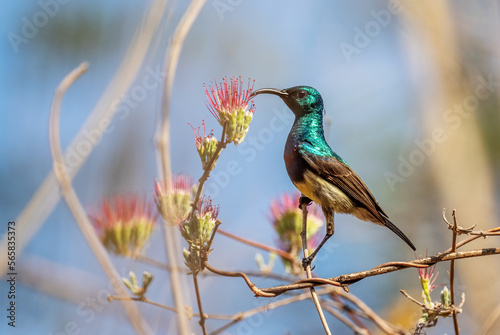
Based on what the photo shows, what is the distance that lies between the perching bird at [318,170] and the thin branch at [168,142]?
20.8 inches

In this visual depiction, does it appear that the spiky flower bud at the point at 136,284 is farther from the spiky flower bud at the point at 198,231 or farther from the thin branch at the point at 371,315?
the thin branch at the point at 371,315

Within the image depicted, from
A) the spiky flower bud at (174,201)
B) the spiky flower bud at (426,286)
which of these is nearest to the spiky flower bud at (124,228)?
the spiky flower bud at (174,201)

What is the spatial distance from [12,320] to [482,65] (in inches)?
244

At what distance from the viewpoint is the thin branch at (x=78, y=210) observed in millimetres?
2057

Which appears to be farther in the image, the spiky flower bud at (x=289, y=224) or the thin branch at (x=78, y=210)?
the spiky flower bud at (x=289, y=224)

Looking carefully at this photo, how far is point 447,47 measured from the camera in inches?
273

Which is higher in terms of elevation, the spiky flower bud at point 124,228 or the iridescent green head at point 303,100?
the iridescent green head at point 303,100

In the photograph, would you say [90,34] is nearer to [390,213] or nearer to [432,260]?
[390,213]

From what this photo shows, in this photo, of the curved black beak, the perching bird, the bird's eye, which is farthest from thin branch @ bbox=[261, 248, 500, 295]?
the bird's eye

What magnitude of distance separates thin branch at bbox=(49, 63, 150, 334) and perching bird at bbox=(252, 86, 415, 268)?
3.20ft

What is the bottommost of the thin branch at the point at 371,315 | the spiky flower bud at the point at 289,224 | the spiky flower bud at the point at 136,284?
the spiky flower bud at the point at 136,284

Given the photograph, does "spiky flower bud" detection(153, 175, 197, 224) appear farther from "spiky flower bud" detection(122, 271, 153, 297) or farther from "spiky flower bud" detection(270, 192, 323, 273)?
"spiky flower bud" detection(270, 192, 323, 273)

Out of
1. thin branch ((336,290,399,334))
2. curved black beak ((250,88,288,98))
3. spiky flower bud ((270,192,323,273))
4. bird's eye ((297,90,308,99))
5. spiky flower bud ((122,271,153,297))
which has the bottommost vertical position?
spiky flower bud ((122,271,153,297))

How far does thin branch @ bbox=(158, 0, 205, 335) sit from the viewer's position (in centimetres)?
193
